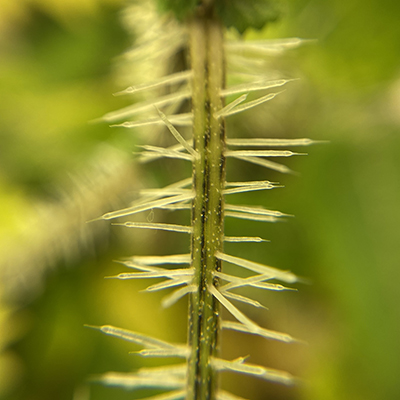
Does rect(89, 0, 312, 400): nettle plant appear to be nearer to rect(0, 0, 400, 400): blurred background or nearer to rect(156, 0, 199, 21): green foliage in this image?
rect(156, 0, 199, 21): green foliage

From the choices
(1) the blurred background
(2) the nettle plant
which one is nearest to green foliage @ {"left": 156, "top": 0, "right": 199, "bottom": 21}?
(2) the nettle plant

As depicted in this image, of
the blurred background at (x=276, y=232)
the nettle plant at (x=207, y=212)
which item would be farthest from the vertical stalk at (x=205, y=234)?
the blurred background at (x=276, y=232)

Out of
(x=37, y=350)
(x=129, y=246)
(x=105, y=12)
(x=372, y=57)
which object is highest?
(x=105, y=12)

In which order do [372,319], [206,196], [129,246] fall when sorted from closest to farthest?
1. [206,196]
2. [372,319]
3. [129,246]

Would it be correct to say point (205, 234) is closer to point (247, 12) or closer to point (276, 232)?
point (247, 12)

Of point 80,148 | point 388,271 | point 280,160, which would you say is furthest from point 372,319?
point 80,148

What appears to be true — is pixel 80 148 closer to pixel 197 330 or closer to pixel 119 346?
pixel 119 346
